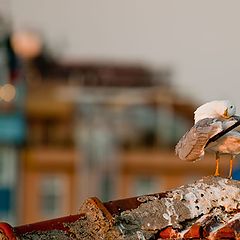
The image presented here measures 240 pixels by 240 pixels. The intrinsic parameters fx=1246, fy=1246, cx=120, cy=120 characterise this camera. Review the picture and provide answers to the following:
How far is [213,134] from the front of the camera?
5430mm

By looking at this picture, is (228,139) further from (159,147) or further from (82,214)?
(159,147)

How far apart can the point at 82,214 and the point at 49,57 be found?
49075 mm

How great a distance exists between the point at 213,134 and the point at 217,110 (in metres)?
0.15

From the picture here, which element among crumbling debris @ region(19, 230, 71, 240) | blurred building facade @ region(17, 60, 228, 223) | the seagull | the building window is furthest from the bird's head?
the building window

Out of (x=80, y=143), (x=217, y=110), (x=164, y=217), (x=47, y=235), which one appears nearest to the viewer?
(x=47, y=235)

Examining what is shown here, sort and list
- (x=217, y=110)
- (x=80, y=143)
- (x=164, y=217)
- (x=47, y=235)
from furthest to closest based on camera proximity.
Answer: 1. (x=80, y=143)
2. (x=217, y=110)
3. (x=164, y=217)
4. (x=47, y=235)

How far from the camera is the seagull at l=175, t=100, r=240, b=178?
5438 mm

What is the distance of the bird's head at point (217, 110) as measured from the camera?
5.50 metres

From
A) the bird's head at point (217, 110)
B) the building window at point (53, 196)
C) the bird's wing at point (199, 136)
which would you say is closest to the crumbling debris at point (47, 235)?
the bird's wing at point (199, 136)

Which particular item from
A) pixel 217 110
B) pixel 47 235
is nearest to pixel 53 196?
pixel 217 110

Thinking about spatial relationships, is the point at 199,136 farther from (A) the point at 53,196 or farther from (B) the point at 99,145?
(B) the point at 99,145

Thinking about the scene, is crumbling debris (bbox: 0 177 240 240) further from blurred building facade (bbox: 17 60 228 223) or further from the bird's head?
blurred building facade (bbox: 17 60 228 223)

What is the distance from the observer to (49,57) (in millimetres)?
54094

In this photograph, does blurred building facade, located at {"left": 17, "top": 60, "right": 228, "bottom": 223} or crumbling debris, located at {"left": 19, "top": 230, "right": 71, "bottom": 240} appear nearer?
crumbling debris, located at {"left": 19, "top": 230, "right": 71, "bottom": 240}
